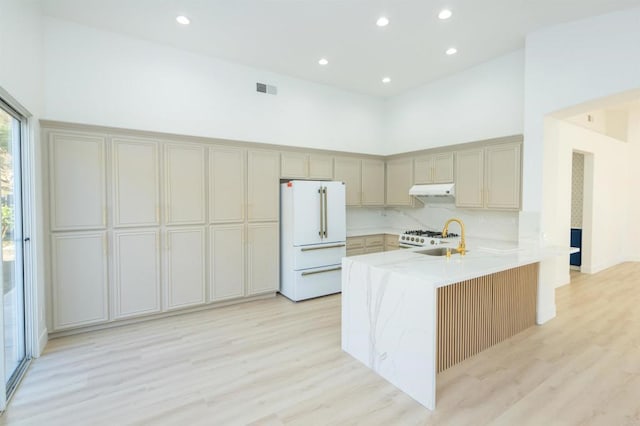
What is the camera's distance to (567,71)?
3.47m

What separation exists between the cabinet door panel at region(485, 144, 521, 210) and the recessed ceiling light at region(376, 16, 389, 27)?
2.11m

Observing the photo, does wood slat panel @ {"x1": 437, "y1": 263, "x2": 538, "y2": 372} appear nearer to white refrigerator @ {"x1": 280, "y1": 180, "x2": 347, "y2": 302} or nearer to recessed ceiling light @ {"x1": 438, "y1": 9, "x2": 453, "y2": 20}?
white refrigerator @ {"x1": 280, "y1": 180, "x2": 347, "y2": 302}

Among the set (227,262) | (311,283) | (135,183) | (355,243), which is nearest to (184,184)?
(135,183)

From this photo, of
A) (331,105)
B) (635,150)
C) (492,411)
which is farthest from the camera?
(635,150)

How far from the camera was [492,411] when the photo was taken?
212 centimetres

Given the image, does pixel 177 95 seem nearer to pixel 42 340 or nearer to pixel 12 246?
pixel 12 246

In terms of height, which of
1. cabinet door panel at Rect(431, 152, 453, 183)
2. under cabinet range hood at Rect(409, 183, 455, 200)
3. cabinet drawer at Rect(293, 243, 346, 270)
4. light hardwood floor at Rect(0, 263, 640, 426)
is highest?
cabinet door panel at Rect(431, 152, 453, 183)

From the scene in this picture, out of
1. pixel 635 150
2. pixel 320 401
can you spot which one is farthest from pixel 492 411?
pixel 635 150

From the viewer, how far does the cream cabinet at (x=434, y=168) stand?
4.73m

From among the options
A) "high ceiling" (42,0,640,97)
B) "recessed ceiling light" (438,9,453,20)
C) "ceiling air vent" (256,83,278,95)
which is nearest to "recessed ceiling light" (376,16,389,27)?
"high ceiling" (42,0,640,97)

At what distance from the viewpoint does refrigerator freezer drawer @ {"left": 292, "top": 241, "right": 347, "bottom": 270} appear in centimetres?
445

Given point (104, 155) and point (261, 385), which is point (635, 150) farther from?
point (104, 155)

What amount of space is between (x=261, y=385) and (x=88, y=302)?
2254 mm

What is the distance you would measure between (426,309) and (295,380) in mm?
1186
